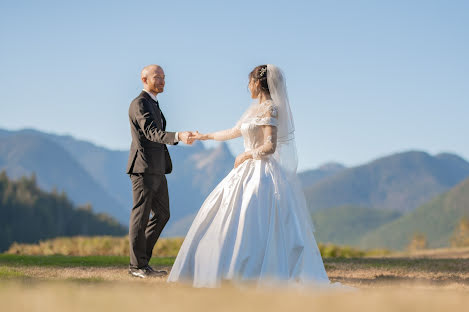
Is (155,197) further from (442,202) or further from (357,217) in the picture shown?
(357,217)

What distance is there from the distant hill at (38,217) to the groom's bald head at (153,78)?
6903 centimetres

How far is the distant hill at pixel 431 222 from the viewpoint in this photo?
14875cm

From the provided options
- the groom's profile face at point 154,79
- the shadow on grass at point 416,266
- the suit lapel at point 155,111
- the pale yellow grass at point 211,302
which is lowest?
the shadow on grass at point 416,266

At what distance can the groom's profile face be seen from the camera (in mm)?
8422

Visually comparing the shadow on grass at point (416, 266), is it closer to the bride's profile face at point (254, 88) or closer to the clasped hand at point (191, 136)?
the clasped hand at point (191, 136)

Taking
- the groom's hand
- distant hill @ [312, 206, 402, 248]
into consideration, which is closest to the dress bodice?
the groom's hand

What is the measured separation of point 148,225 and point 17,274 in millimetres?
1935

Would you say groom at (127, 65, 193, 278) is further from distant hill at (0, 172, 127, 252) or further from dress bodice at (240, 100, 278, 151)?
distant hill at (0, 172, 127, 252)

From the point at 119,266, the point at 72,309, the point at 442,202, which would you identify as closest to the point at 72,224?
the point at 119,266

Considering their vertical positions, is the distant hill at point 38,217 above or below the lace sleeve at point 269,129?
below

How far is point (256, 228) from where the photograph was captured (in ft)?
23.2

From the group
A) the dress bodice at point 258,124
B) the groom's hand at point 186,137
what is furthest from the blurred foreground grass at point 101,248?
the dress bodice at point 258,124

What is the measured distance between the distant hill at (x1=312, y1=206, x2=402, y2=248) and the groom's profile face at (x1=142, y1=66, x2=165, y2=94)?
172755 mm

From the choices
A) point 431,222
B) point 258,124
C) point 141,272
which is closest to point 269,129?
point 258,124
